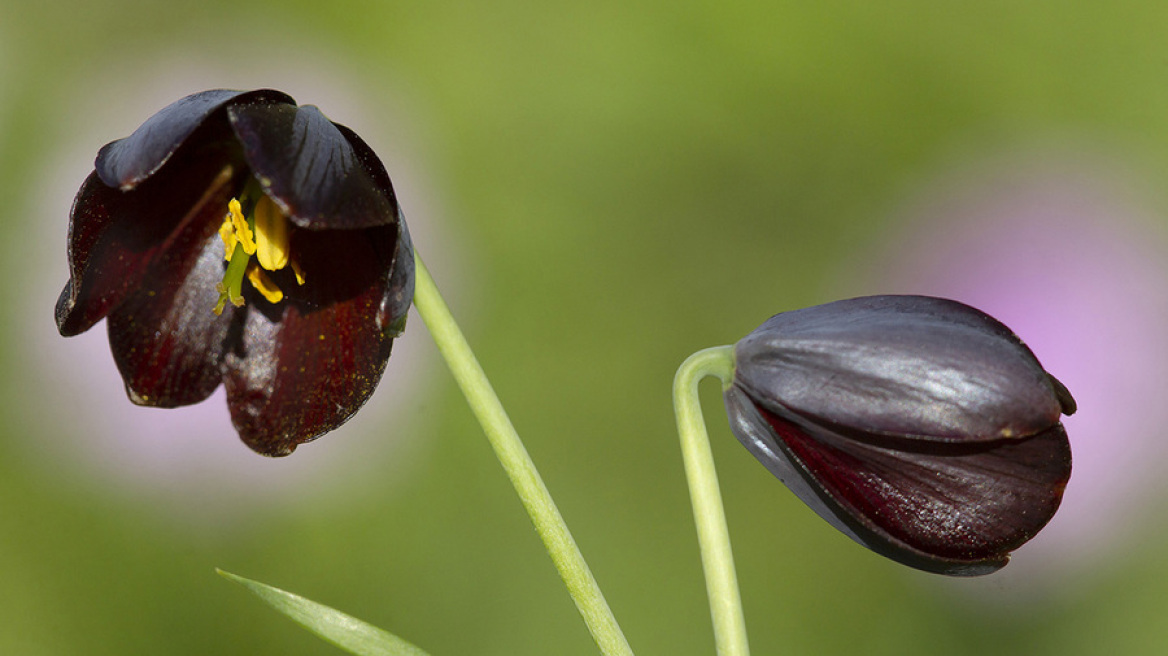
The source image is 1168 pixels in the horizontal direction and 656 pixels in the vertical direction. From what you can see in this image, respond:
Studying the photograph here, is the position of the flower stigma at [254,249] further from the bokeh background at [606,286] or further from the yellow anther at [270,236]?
the bokeh background at [606,286]

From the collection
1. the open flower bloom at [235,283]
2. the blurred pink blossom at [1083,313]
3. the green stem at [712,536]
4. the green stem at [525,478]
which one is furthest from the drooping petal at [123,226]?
the blurred pink blossom at [1083,313]

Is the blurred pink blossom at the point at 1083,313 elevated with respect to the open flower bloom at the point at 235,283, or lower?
lower

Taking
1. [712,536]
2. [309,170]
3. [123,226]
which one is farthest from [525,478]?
[123,226]

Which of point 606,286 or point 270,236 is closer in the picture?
point 270,236

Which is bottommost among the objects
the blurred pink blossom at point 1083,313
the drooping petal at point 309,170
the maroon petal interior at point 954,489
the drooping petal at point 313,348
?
the blurred pink blossom at point 1083,313

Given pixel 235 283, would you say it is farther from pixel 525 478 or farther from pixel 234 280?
pixel 525 478

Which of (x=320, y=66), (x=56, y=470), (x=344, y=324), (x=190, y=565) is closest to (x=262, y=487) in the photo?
(x=190, y=565)
